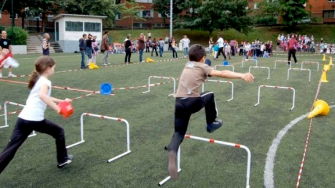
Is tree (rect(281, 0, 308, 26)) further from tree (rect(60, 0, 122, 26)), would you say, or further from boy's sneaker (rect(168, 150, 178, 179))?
boy's sneaker (rect(168, 150, 178, 179))

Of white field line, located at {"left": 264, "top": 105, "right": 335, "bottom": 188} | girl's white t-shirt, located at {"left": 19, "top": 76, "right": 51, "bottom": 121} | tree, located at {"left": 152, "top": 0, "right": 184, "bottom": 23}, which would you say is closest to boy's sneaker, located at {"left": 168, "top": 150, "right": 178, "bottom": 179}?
white field line, located at {"left": 264, "top": 105, "right": 335, "bottom": 188}

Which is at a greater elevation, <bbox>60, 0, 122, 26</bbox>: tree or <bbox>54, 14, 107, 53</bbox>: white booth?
<bbox>60, 0, 122, 26</bbox>: tree

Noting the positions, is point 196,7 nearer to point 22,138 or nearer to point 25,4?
point 25,4

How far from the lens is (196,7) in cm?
4822

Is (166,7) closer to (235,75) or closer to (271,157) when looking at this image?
(271,157)

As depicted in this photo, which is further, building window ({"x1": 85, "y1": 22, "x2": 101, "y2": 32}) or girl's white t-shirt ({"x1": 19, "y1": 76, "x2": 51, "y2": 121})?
building window ({"x1": 85, "y1": 22, "x2": 101, "y2": 32})

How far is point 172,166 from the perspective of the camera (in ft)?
13.2

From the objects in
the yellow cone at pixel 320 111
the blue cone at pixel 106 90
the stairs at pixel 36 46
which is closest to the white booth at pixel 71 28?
the stairs at pixel 36 46

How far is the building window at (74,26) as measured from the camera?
35938 mm

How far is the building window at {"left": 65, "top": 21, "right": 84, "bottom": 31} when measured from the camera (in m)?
35.9

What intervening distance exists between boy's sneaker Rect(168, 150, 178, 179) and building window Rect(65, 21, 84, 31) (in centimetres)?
3459

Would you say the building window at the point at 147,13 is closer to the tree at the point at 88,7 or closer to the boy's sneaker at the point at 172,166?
the tree at the point at 88,7

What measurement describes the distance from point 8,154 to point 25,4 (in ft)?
140

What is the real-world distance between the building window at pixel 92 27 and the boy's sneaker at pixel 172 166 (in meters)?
35.6
